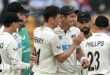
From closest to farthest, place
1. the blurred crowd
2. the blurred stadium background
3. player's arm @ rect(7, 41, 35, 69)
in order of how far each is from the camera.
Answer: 1. player's arm @ rect(7, 41, 35, 69)
2. the blurred stadium background
3. the blurred crowd

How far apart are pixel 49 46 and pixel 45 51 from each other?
0.44 feet

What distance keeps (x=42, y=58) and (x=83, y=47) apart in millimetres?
839

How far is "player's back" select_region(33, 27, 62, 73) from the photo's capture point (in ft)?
45.3

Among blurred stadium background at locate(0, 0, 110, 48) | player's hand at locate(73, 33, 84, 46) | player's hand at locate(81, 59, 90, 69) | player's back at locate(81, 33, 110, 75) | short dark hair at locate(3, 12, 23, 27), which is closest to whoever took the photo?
short dark hair at locate(3, 12, 23, 27)

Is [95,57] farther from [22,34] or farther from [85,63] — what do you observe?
[22,34]

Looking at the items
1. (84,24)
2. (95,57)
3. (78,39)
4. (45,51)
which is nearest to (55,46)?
(45,51)

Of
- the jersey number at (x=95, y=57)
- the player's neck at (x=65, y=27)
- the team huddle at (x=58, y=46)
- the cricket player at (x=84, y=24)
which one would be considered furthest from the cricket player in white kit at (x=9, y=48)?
the cricket player at (x=84, y=24)

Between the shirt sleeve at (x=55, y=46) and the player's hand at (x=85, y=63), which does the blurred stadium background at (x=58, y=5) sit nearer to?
the shirt sleeve at (x=55, y=46)

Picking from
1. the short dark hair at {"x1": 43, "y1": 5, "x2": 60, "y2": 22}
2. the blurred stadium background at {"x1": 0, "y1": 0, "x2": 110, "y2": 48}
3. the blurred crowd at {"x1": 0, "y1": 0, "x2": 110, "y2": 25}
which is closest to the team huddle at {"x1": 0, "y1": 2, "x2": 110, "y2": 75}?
the short dark hair at {"x1": 43, "y1": 5, "x2": 60, "y2": 22}

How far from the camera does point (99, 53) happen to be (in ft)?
44.8

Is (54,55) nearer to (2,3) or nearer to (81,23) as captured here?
(81,23)

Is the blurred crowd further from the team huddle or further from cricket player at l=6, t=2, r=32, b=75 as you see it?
the team huddle

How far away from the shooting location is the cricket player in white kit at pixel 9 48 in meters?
13.1

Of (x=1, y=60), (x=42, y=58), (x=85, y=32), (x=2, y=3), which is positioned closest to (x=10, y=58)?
(x=1, y=60)
